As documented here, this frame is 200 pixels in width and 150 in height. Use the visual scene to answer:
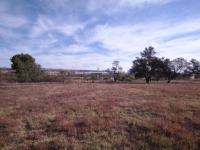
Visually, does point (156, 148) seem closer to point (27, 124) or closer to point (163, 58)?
point (27, 124)

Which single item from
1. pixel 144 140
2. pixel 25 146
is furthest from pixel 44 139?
pixel 144 140

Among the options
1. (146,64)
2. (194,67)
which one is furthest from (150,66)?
(194,67)

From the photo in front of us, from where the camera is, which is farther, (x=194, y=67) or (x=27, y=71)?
(x=194, y=67)

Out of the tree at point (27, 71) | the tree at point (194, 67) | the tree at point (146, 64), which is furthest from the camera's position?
the tree at point (194, 67)

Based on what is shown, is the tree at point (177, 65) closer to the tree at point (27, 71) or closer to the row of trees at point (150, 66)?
Answer: the row of trees at point (150, 66)

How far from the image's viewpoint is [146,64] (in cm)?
6512

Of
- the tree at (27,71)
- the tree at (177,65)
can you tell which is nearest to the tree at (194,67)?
the tree at (177,65)

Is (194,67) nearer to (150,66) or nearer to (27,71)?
(150,66)

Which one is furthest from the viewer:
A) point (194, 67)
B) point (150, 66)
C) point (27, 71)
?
point (194, 67)

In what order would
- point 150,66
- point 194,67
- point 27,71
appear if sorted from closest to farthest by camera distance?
1. point 27,71
2. point 150,66
3. point 194,67

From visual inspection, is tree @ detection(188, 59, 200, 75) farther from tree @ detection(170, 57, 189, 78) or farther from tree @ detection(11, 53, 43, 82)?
tree @ detection(11, 53, 43, 82)

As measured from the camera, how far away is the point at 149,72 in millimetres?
65375

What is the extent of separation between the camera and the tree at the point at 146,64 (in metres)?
64.9

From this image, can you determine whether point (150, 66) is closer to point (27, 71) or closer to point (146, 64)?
point (146, 64)
